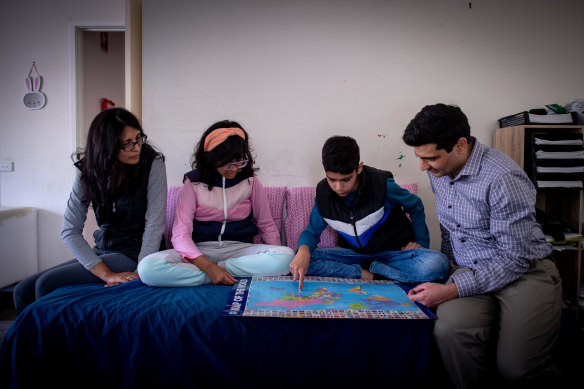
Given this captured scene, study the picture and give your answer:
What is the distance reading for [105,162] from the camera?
1.49 m

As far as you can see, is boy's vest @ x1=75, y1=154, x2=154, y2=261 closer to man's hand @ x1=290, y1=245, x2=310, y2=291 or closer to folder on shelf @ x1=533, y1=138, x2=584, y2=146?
man's hand @ x1=290, y1=245, x2=310, y2=291

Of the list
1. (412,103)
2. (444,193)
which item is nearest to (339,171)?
(444,193)

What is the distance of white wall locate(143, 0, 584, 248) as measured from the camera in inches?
85.8

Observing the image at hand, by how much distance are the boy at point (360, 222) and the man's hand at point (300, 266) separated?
0.01 metres

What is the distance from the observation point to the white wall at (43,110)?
2.66 meters

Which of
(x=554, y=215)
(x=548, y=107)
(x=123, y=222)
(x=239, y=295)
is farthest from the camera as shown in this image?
(x=554, y=215)

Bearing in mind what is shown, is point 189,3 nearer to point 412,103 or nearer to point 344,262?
point 412,103

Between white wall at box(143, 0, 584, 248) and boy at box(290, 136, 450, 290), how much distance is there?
0.60 m

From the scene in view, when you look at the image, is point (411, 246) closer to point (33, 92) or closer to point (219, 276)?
point (219, 276)

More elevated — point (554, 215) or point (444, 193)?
point (444, 193)

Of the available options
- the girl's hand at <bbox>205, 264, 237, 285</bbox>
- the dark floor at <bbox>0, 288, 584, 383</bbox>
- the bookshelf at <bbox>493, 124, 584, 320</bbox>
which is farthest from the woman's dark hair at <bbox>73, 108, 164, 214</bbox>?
the bookshelf at <bbox>493, 124, 584, 320</bbox>

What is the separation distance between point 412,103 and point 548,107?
797mm

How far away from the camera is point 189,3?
7.25 ft

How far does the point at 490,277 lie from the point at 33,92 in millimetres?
3365
